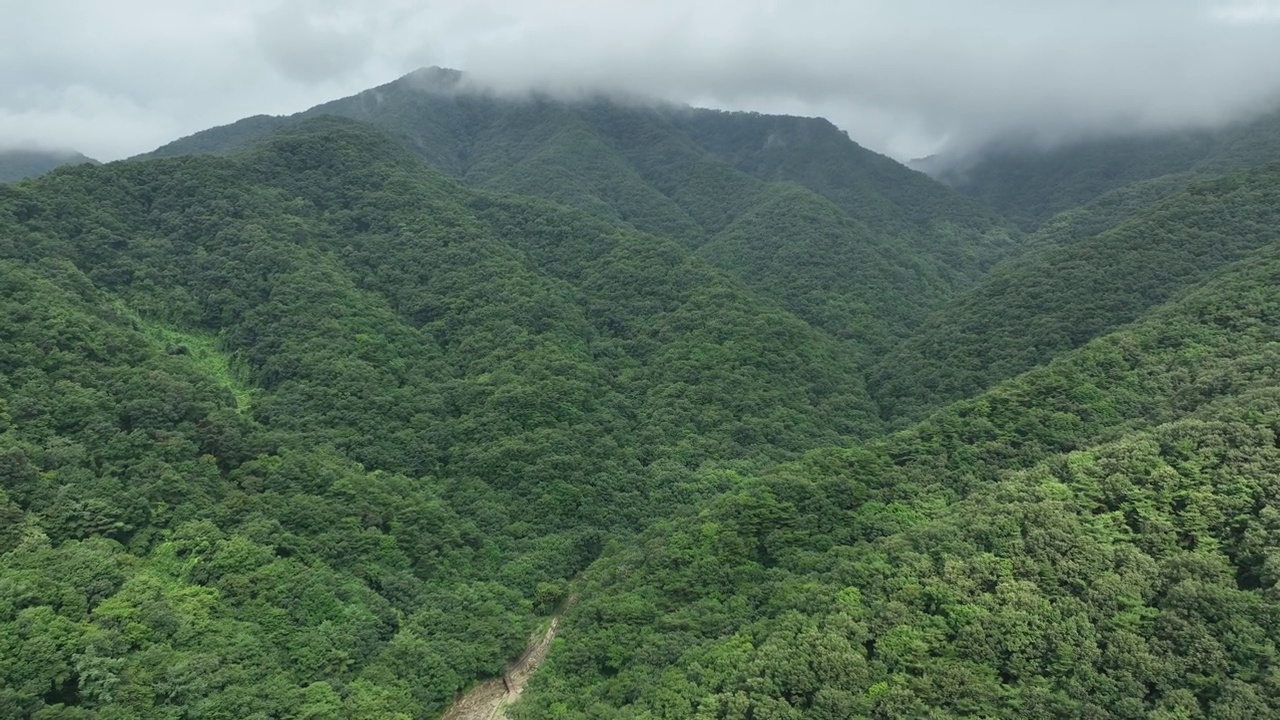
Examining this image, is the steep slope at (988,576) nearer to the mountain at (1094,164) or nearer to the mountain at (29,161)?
the mountain at (1094,164)

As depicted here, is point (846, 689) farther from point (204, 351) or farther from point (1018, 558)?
point (204, 351)

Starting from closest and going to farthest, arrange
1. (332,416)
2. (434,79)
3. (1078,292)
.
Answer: (332,416) → (1078,292) → (434,79)

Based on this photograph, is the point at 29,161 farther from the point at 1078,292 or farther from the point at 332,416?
the point at 1078,292

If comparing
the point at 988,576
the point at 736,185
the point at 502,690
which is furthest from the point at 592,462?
the point at 736,185

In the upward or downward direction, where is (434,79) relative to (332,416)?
upward

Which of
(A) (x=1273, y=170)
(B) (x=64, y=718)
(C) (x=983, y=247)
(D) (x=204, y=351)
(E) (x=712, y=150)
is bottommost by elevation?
(B) (x=64, y=718)

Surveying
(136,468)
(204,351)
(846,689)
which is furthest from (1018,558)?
(204,351)

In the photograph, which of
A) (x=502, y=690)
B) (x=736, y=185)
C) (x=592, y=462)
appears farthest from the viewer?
(x=736, y=185)

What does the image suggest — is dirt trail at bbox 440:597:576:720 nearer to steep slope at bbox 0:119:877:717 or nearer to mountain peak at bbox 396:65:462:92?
steep slope at bbox 0:119:877:717
